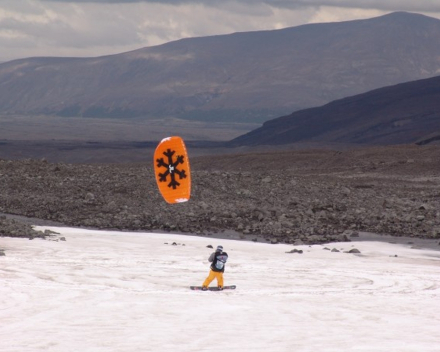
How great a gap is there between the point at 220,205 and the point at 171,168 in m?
10.9

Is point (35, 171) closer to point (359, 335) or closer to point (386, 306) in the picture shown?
point (386, 306)

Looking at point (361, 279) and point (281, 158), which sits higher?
Answer: point (281, 158)

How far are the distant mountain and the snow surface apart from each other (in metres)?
92.7

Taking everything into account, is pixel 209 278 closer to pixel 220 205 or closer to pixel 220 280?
pixel 220 280

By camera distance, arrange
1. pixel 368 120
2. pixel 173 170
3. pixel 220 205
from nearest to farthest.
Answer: pixel 173 170
pixel 220 205
pixel 368 120

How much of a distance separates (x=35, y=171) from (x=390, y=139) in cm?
8653

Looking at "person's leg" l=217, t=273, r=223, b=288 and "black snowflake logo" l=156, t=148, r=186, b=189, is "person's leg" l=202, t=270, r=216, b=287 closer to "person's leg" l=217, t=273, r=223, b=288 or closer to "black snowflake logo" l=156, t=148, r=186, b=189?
"person's leg" l=217, t=273, r=223, b=288

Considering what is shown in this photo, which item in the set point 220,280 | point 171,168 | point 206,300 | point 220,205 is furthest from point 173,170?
point 220,205

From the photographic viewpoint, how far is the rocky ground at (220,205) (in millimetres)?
33688

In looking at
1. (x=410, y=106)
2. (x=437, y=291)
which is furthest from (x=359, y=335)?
(x=410, y=106)

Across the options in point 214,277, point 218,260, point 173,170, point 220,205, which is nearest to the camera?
point 218,260

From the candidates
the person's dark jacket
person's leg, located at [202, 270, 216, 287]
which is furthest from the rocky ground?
the person's dark jacket

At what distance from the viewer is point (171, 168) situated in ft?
84.8

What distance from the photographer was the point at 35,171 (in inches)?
1607
